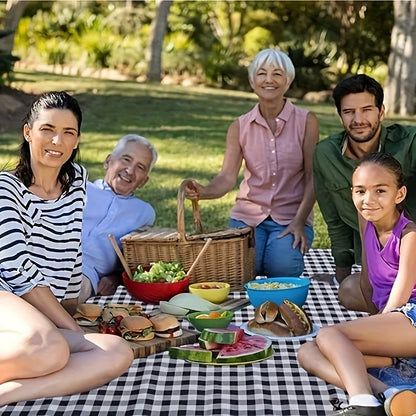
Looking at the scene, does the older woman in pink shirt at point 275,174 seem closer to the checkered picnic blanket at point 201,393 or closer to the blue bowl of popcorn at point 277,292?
the blue bowl of popcorn at point 277,292

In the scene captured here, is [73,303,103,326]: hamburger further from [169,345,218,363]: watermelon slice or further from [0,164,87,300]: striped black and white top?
[169,345,218,363]: watermelon slice

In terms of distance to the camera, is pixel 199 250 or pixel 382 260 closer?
pixel 382 260

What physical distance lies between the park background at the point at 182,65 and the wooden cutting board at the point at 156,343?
7.85 feet

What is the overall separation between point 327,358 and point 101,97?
985cm

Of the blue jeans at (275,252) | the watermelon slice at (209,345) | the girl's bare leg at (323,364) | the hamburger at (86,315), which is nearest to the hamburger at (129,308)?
the hamburger at (86,315)

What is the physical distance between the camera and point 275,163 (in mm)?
4383

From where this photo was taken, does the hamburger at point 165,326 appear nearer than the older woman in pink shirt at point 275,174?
Yes

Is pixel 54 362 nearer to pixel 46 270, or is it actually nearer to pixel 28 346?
pixel 28 346

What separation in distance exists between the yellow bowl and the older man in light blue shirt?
517 mm

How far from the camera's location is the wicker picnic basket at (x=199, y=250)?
403cm

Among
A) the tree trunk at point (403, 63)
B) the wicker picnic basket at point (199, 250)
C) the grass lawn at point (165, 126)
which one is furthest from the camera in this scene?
the tree trunk at point (403, 63)

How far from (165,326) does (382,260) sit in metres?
0.89

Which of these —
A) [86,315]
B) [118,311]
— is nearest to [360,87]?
[118,311]

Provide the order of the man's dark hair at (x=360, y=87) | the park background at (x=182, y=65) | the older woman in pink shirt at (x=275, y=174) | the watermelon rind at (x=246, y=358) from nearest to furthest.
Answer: the watermelon rind at (x=246, y=358)
the man's dark hair at (x=360, y=87)
the older woman in pink shirt at (x=275, y=174)
the park background at (x=182, y=65)
